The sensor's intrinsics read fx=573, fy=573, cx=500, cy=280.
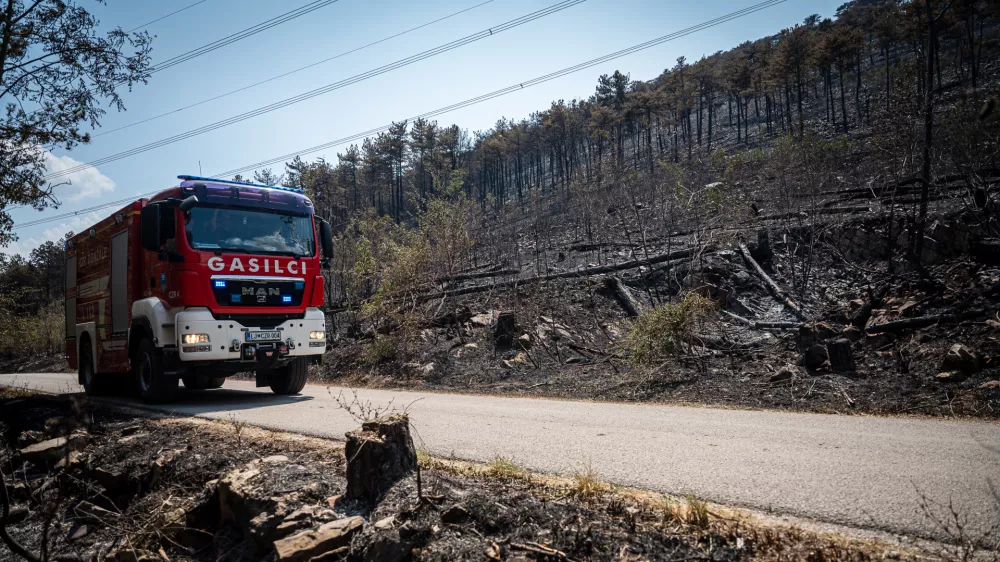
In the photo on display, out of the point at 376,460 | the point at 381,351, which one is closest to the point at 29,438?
the point at 376,460

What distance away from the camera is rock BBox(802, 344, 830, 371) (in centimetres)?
856

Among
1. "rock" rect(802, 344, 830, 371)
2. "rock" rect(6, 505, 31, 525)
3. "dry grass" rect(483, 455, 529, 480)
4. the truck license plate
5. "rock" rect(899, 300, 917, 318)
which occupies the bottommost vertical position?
"rock" rect(6, 505, 31, 525)

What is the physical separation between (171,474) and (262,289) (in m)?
4.61

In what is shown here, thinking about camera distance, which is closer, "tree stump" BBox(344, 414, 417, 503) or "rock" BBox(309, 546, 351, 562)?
"rock" BBox(309, 546, 351, 562)

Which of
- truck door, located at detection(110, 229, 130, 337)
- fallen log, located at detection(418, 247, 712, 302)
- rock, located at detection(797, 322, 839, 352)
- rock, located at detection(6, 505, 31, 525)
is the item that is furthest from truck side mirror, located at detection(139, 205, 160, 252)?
rock, located at detection(797, 322, 839, 352)

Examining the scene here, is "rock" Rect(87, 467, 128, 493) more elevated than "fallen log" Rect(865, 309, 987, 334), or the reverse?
"fallen log" Rect(865, 309, 987, 334)

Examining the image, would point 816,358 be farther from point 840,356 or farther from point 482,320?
point 482,320

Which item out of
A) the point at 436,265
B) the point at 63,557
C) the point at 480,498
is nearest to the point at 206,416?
the point at 63,557

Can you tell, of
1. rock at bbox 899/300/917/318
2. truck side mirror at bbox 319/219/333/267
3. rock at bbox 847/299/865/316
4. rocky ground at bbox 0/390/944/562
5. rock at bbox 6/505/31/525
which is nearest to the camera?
rocky ground at bbox 0/390/944/562

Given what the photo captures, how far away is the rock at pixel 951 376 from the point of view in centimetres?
712

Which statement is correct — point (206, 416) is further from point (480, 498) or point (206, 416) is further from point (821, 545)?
point (821, 545)

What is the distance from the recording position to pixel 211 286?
9078 millimetres

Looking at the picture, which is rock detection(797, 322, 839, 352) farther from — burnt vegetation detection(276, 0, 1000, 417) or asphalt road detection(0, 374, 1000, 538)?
asphalt road detection(0, 374, 1000, 538)

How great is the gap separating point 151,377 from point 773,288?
51.7 ft
